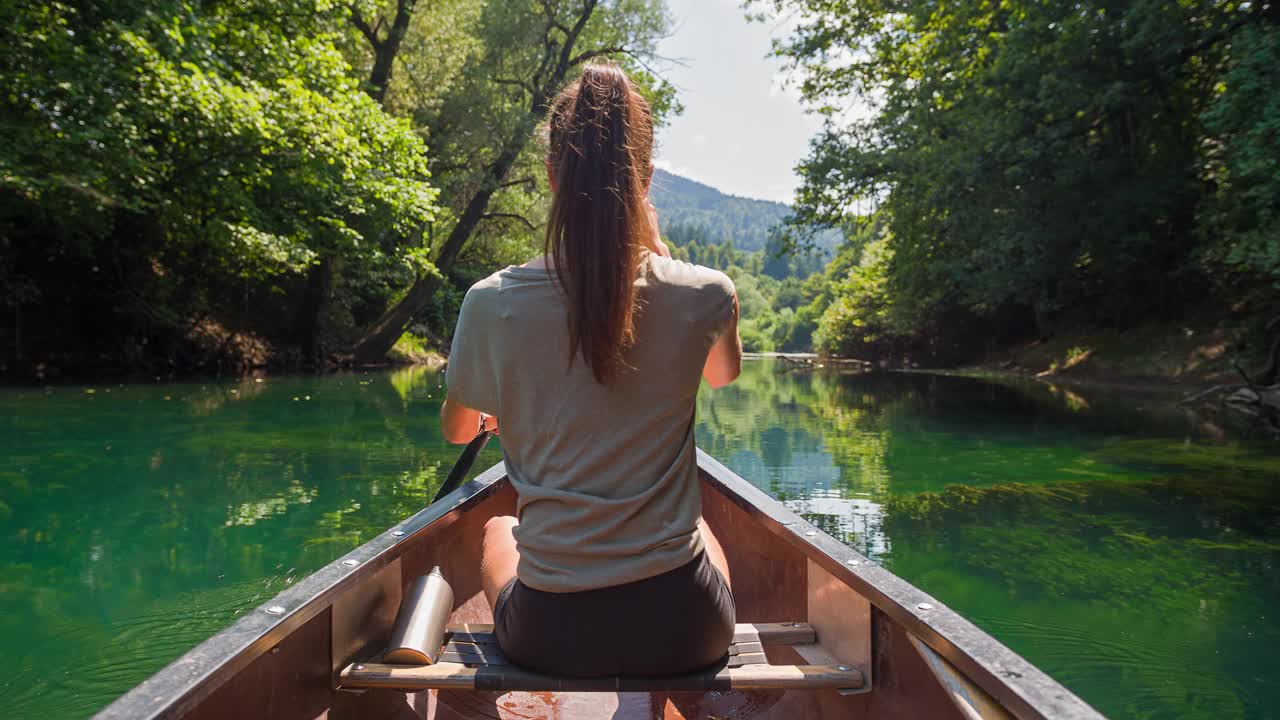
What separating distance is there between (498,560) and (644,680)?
52 cm

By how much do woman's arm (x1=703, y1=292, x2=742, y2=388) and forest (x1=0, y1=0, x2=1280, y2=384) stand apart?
35.2 feet

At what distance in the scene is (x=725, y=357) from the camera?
1636 mm

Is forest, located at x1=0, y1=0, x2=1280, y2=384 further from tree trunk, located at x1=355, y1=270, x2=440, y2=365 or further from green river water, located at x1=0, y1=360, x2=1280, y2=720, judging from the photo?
green river water, located at x1=0, y1=360, x2=1280, y2=720

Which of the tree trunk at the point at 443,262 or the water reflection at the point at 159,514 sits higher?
the tree trunk at the point at 443,262

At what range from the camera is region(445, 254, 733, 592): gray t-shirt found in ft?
4.57

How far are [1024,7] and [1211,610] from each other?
1231 cm

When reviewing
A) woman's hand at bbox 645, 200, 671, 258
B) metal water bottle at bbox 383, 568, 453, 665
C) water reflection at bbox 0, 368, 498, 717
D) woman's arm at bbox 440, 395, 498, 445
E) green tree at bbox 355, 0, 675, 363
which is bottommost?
water reflection at bbox 0, 368, 498, 717

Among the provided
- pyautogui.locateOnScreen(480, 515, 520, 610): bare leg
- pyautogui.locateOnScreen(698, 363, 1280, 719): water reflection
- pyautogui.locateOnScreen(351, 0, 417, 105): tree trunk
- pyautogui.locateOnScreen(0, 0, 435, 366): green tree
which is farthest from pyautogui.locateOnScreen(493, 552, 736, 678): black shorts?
pyautogui.locateOnScreen(351, 0, 417, 105): tree trunk

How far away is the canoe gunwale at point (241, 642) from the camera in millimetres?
1081

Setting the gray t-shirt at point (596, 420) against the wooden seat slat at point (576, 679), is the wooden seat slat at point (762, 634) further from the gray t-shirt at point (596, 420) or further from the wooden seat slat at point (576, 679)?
the gray t-shirt at point (596, 420)

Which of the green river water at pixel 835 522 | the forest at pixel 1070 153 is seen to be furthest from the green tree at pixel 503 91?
the green river water at pixel 835 522

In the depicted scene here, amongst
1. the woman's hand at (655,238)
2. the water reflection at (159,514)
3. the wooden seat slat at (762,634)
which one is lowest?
the water reflection at (159,514)

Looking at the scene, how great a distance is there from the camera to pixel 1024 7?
13.3m

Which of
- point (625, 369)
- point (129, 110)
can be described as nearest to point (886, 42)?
point (129, 110)
